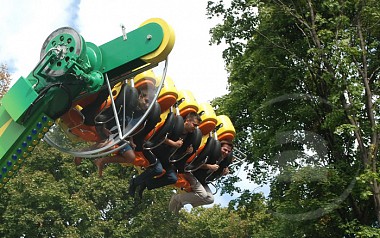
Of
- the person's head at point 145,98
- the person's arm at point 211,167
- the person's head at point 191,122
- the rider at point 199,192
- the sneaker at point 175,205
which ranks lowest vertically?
the sneaker at point 175,205

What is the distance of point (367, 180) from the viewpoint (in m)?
12.0

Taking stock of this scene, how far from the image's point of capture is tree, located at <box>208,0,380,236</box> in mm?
12922

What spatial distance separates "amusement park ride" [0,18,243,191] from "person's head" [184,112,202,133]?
2.46 feet

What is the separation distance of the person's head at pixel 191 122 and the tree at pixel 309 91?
534 cm

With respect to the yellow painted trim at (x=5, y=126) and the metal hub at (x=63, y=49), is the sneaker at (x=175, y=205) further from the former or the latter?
the metal hub at (x=63, y=49)

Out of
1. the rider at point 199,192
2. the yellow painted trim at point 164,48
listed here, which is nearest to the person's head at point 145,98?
the yellow painted trim at point 164,48

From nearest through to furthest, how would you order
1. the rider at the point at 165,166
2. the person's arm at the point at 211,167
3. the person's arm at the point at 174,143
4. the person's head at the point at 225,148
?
the person's arm at the point at 174,143 → the rider at the point at 165,166 → the person's arm at the point at 211,167 → the person's head at the point at 225,148

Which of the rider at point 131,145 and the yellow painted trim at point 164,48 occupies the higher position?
the yellow painted trim at point 164,48

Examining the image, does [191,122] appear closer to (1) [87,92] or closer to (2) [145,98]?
(2) [145,98]

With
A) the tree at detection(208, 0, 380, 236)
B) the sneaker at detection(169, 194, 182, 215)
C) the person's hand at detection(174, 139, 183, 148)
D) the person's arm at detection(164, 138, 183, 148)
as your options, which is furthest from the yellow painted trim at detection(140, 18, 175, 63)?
the tree at detection(208, 0, 380, 236)

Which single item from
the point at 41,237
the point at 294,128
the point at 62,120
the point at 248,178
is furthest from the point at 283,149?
the point at 41,237

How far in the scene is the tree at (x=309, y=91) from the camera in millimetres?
12922

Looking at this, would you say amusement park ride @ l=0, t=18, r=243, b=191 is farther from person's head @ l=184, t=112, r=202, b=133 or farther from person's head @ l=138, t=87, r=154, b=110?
person's head @ l=184, t=112, r=202, b=133

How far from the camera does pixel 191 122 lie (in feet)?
25.4
